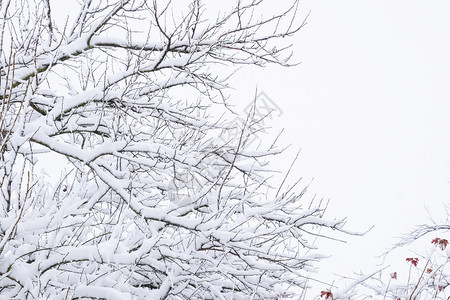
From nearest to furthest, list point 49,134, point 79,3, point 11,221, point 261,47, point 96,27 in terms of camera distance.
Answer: point 11,221, point 49,134, point 96,27, point 261,47, point 79,3

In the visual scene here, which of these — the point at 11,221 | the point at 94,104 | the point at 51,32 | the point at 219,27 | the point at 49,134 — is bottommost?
the point at 11,221

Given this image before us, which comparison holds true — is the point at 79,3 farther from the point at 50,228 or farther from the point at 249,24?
the point at 50,228

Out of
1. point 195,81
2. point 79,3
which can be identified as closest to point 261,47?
point 195,81

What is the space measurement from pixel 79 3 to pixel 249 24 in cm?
191

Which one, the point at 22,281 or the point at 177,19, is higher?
the point at 177,19

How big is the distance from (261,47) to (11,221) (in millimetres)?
2883

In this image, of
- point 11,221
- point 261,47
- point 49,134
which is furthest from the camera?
point 261,47

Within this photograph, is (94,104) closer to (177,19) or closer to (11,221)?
(177,19)

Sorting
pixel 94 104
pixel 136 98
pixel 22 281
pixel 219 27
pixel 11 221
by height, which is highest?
pixel 219 27

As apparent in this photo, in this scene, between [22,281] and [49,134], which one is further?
[49,134]

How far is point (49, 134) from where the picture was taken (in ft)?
11.4

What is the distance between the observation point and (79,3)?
179 inches

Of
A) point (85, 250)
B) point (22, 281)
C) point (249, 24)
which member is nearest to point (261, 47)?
point (249, 24)

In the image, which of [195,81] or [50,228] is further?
[195,81]
